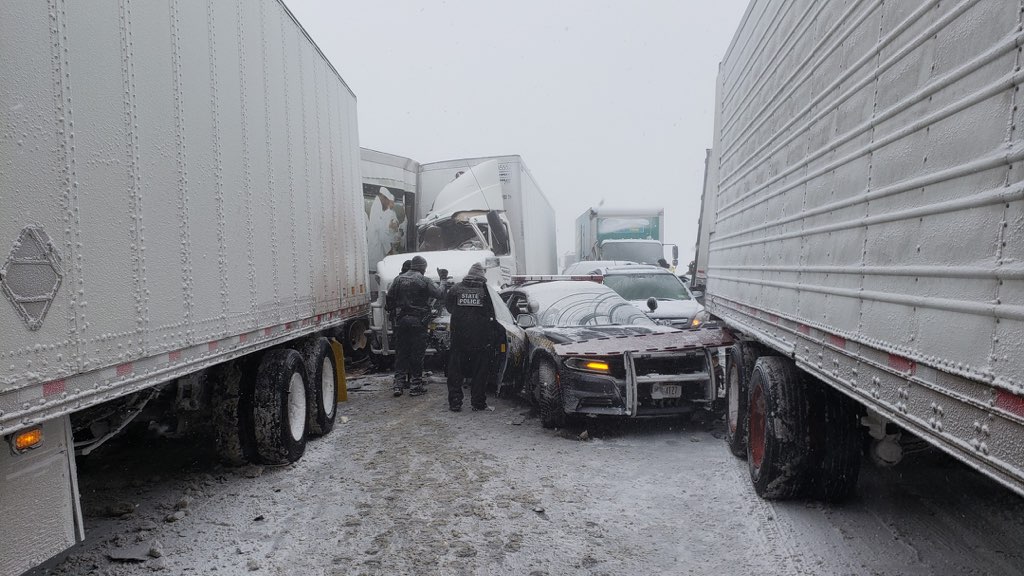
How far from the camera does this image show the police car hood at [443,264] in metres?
10.7

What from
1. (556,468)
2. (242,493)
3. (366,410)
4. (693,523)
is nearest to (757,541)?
(693,523)

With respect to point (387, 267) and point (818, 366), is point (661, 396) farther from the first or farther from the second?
point (387, 267)

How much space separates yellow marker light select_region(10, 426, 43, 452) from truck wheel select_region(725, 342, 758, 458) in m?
4.87

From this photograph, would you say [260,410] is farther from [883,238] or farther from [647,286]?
[647,286]

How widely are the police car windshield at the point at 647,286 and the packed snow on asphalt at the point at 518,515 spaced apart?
5.18 metres

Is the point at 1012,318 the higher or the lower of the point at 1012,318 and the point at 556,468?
the higher

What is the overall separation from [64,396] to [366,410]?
18.5 feet

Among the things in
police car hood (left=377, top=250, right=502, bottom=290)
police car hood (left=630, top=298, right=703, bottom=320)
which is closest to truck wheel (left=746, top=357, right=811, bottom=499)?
police car hood (left=630, top=298, right=703, bottom=320)

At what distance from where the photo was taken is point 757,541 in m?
4.11

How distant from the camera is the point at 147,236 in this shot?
11.6ft

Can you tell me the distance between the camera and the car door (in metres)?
8.02

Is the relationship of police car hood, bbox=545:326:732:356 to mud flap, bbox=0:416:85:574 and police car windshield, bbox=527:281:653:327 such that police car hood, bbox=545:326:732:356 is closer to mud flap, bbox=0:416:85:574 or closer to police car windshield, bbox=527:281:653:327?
police car windshield, bbox=527:281:653:327

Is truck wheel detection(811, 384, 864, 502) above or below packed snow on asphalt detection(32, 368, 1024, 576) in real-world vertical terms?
above

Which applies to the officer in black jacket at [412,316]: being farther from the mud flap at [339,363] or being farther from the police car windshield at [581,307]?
the police car windshield at [581,307]
